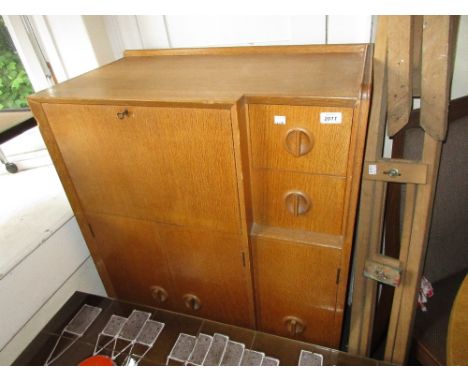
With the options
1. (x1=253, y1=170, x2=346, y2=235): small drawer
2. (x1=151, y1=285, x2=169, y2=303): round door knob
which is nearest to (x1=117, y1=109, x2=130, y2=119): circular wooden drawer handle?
(x1=253, y1=170, x2=346, y2=235): small drawer

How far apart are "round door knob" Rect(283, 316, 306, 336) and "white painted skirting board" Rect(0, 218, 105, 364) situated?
915mm

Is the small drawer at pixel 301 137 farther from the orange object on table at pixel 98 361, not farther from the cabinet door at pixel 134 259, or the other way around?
the orange object on table at pixel 98 361

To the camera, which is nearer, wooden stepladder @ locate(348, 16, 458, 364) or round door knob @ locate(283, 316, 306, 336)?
wooden stepladder @ locate(348, 16, 458, 364)

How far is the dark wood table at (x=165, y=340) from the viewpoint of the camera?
4.04 feet

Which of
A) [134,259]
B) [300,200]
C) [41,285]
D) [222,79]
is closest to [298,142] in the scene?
[300,200]

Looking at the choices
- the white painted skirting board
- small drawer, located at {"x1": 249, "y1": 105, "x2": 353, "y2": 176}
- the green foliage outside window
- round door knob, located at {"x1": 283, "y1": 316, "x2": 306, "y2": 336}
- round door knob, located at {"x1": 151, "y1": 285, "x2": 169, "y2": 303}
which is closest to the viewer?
small drawer, located at {"x1": 249, "y1": 105, "x2": 353, "y2": 176}

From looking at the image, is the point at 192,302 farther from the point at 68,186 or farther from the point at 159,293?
the point at 68,186

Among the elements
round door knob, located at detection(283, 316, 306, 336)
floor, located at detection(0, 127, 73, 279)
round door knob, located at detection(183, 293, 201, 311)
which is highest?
floor, located at detection(0, 127, 73, 279)

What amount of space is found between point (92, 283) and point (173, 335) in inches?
20.4

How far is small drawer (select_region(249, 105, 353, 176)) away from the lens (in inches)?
33.5

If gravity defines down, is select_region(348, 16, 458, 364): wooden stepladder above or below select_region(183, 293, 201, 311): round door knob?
above

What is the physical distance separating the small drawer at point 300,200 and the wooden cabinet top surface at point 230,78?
0.24m

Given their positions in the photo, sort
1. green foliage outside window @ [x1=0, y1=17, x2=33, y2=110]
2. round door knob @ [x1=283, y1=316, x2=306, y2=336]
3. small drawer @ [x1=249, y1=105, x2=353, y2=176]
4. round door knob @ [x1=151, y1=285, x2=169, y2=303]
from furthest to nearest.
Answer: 1. green foliage outside window @ [x1=0, y1=17, x2=33, y2=110]
2. round door knob @ [x1=151, y1=285, x2=169, y2=303]
3. round door knob @ [x1=283, y1=316, x2=306, y2=336]
4. small drawer @ [x1=249, y1=105, x2=353, y2=176]

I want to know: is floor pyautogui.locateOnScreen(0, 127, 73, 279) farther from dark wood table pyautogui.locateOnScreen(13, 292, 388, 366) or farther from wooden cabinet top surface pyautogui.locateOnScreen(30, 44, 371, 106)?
wooden cabinet top surface pyautogui.locateOnScreen(30, 44, 371, 106)
